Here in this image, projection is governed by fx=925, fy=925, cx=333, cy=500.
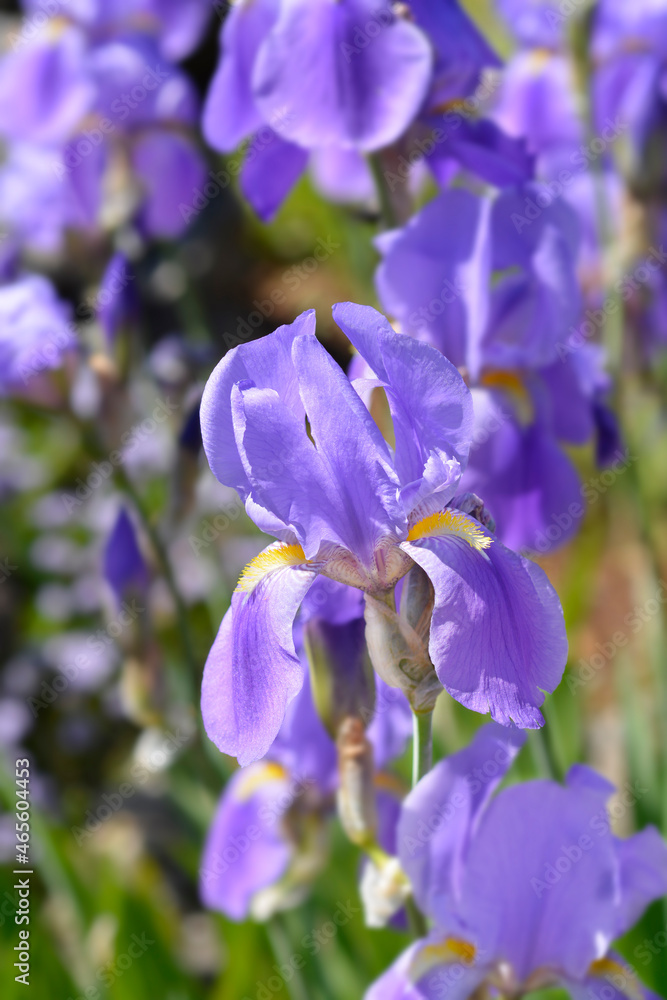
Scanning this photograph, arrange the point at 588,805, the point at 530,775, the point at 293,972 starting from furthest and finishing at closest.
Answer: the point at 530,775 < the point at 293,972 < the point at 588,805

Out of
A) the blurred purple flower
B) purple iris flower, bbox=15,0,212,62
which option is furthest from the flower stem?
purple iris flower, bbox=15,0,212,62

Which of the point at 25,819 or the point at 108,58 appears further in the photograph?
the point at 108,58

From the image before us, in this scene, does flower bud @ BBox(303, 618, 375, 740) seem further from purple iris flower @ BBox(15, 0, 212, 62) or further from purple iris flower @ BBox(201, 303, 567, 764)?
purple iris flower @ BBox(15, 0, 212, 62)

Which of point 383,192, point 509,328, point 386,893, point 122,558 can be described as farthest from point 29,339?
point 386,893

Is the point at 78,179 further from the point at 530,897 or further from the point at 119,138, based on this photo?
the point at 530,897

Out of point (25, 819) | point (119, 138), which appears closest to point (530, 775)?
point (25, 819)

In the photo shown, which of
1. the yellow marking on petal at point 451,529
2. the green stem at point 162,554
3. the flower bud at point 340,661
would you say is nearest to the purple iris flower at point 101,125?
the green stem at point 162,554

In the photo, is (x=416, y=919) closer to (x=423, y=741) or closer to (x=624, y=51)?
(x=423, y=741)

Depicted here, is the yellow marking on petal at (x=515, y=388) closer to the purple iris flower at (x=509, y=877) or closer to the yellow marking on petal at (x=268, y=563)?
the purple iris flower at (x=509, y=877)
